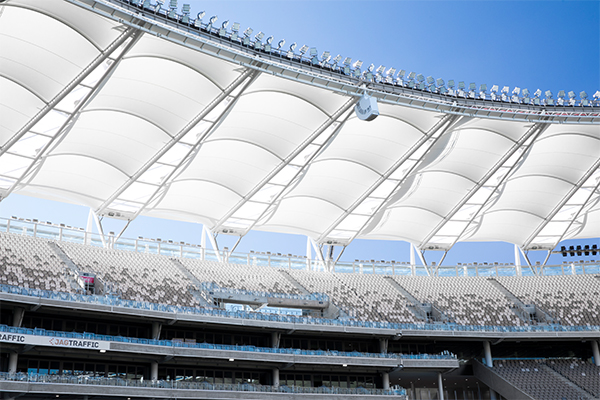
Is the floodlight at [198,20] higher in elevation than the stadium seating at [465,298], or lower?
higher

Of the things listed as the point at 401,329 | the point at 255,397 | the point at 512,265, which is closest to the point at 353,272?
the point at 401,329

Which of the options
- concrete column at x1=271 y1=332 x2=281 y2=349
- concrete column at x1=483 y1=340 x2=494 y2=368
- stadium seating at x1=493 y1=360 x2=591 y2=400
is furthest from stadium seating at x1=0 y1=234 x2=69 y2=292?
stadium seating at x1=493 y1=360 x2=591 y2=400

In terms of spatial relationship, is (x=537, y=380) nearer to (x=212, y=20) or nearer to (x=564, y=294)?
(x=564, y=294)

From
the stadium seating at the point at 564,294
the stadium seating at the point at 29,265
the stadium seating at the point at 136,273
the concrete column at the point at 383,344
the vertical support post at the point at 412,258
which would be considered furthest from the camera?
the vertical support post at the point at 412,258

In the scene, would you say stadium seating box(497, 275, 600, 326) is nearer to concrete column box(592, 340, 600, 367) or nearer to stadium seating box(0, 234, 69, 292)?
concrete column box(592, 340, 600, 367)

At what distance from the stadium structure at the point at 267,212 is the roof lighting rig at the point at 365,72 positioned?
14cm

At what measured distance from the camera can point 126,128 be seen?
36094 millimetres

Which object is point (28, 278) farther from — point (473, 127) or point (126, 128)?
point (473, 127)

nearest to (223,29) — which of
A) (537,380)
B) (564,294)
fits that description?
(537,380)

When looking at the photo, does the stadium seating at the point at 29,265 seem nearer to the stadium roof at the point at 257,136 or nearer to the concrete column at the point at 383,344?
the stadium roof at the point at 257,136

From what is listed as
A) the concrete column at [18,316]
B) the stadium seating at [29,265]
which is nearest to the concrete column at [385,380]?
the stadium seating at [29,265]

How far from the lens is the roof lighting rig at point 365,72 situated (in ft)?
98.7

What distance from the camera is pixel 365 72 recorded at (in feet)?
120

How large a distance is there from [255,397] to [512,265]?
3198 centimetres
